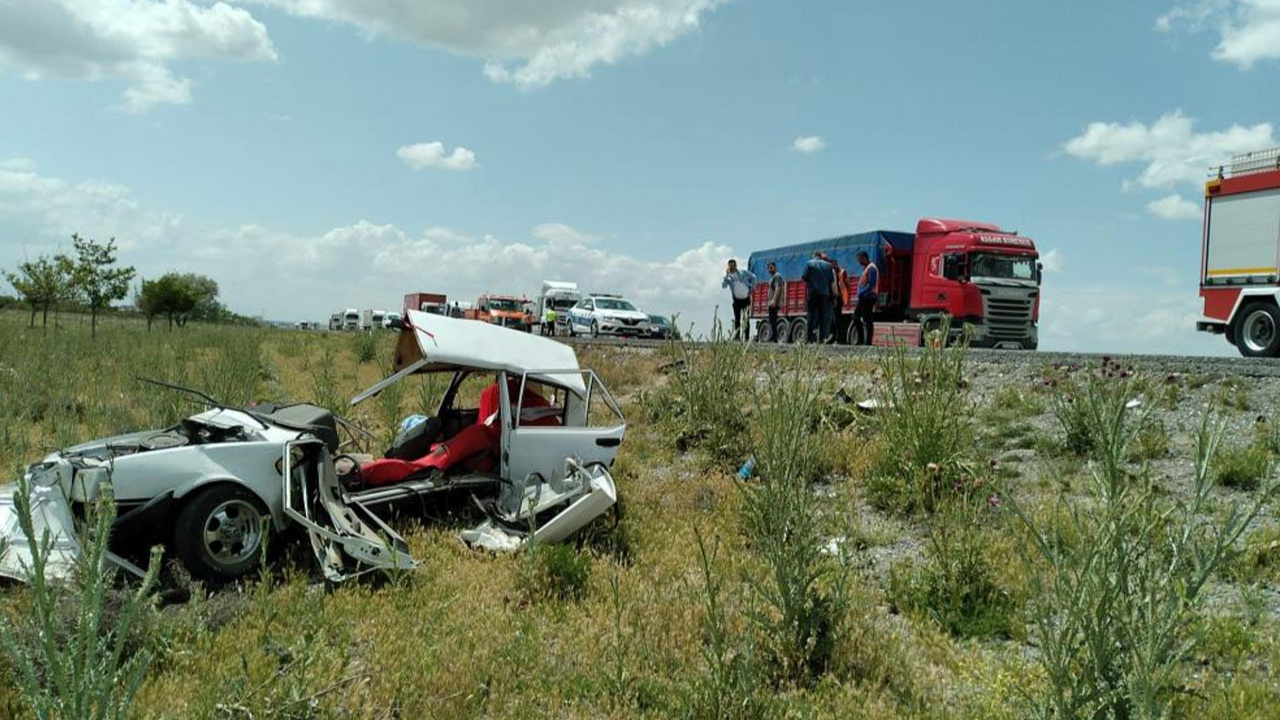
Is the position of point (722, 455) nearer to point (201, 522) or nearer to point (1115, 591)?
point (201, 522)

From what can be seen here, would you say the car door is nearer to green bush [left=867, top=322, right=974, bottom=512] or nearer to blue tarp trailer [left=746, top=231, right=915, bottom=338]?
green bush [left=867, top=322, right=974, bottom=512]

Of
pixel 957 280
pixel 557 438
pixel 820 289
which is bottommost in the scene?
pixel 557 438

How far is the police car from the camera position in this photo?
112 ft

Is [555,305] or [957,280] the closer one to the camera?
[957,280]

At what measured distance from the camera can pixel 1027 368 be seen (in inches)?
420

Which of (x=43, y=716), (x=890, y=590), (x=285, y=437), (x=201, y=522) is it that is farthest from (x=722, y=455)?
(x=43, y=716)

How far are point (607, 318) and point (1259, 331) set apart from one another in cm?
2296

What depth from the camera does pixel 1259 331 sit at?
1485cm

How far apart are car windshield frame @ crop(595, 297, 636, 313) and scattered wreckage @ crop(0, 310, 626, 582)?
26.8m

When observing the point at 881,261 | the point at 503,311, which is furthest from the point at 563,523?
the point at 503,311

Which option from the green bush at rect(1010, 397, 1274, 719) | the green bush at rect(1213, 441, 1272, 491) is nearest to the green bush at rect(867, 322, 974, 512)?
the green bush at rect(1213, 441, 1272, 491)

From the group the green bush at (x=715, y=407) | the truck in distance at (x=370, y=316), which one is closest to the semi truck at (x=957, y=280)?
the green bush at (x=715, y=407)

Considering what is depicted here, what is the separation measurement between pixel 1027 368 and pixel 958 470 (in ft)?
14.4

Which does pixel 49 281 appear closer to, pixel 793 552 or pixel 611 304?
pixel 611 304
